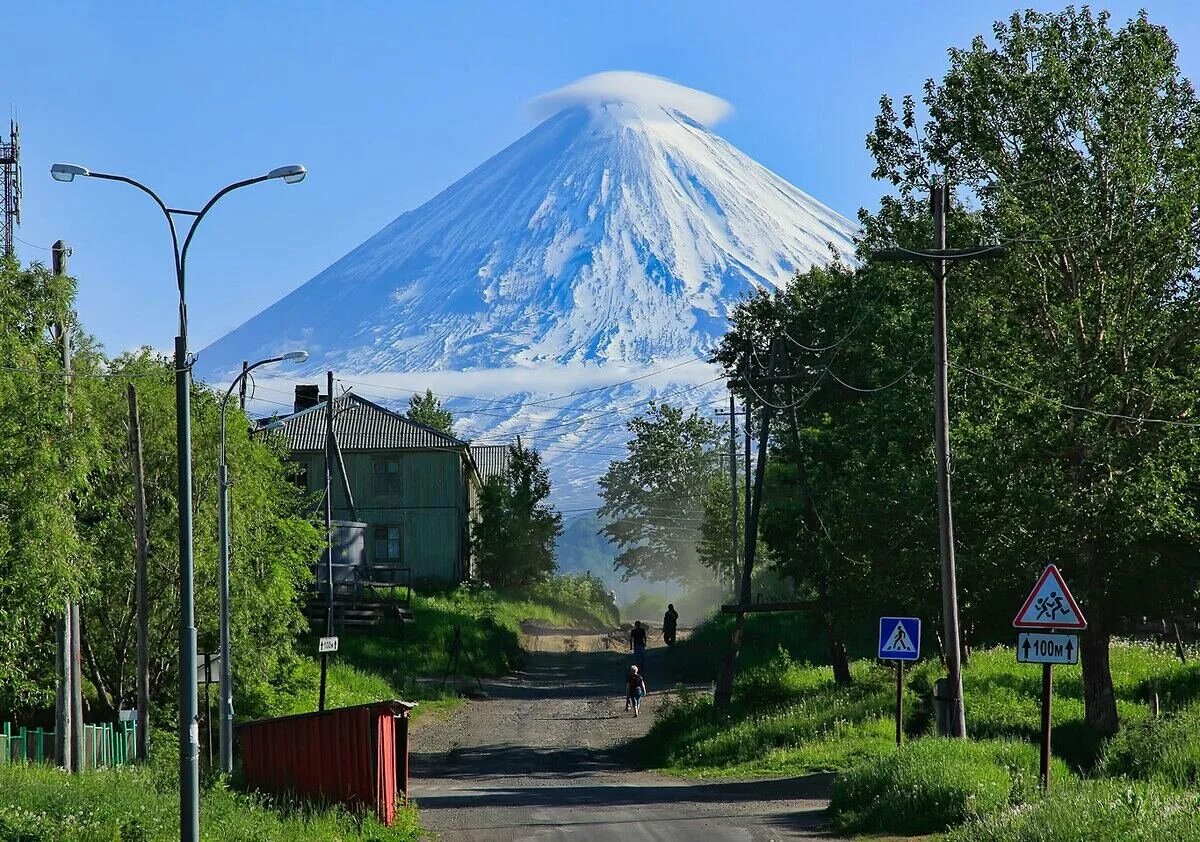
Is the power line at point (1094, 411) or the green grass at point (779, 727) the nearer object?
the power line at point (1094, 411)

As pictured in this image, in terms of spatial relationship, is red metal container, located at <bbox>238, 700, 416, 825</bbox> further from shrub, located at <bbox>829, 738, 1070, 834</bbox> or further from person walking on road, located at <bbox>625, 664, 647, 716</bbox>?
person walking on road, located at <bbox>625, 664, 647, 716</bbox>

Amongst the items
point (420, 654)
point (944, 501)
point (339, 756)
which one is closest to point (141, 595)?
point (339, 756)

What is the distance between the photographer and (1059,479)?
95.1 ft

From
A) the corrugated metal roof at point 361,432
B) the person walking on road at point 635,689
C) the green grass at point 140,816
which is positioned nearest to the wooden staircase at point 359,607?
the corrugated metal roof at point 361,432

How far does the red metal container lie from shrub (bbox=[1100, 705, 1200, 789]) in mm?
10098

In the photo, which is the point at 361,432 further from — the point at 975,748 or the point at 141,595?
the point at 975,748

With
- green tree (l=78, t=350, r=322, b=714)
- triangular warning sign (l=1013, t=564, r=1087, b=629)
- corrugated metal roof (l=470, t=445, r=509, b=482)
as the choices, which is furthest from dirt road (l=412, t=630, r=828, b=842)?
corrugated metal roof (l=470, t=445, r=509, b=482)

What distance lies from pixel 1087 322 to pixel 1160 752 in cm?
986

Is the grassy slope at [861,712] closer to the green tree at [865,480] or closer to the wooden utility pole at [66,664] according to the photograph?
the green tree at [865,480]

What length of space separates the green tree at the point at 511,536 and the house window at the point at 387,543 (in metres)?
8.23

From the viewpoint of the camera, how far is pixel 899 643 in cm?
2552

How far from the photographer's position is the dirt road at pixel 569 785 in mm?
22000

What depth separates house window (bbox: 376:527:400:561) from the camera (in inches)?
3022

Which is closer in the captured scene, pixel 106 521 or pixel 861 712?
pixel 861 712
